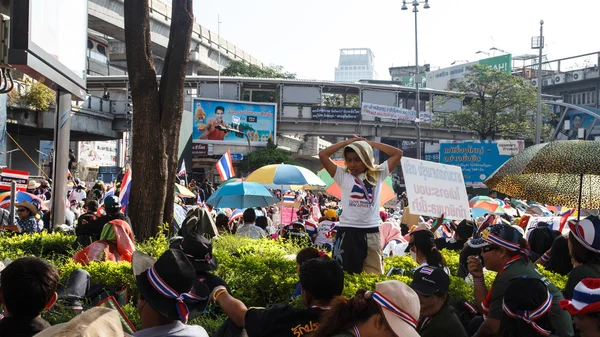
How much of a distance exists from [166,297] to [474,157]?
3190 centimetres

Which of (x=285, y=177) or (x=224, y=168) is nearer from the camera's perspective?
(x=285, y=177)

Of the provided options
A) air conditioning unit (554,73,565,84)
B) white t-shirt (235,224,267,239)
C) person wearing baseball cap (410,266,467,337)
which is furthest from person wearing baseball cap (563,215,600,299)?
air conditioning unit (554,73,565,84)

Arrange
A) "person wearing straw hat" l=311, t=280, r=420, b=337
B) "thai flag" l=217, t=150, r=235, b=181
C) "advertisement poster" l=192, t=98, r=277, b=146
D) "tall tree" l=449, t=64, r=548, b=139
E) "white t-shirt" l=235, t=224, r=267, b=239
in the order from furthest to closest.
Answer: "advertisement poster" l=192, t=98, r=277, b=146, "tall tree" l=449, t=64, r=548, b=139, "thai flag" l=217, t=150, r=235, b=181, "white t-shirt" l=235, t=224, r=267, b=239, "person wearing straw hat" l=311, t=280, r=420, b=337

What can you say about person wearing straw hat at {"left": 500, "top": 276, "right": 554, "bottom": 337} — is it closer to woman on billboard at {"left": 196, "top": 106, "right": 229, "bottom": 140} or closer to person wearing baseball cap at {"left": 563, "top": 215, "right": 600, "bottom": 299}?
person wearing baseball cap at {"left": 563, "top": 215, "right": 600, "bottom": 299}

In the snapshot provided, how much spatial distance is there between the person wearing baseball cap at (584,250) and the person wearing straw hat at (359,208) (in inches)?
77.1

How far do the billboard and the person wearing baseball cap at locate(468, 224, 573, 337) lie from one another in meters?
75.2

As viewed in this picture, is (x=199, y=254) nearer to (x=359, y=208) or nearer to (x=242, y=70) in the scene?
(x=359, y=208)

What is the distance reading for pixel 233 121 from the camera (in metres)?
53.7

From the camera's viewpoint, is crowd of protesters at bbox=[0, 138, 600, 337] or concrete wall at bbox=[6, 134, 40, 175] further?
concrete wall at bbox=[6, 134, 40, 175]

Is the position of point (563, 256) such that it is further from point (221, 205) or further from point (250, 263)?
point (221, 205)

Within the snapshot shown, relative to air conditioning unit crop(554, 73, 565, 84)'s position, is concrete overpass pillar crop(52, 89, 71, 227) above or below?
below

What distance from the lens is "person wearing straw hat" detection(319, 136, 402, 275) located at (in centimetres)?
662

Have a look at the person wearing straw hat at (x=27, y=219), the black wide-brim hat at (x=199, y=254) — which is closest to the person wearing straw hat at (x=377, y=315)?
the black wide-brim hat at (x=199, y=254)

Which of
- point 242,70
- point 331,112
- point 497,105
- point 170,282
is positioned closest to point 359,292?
point 170,282
